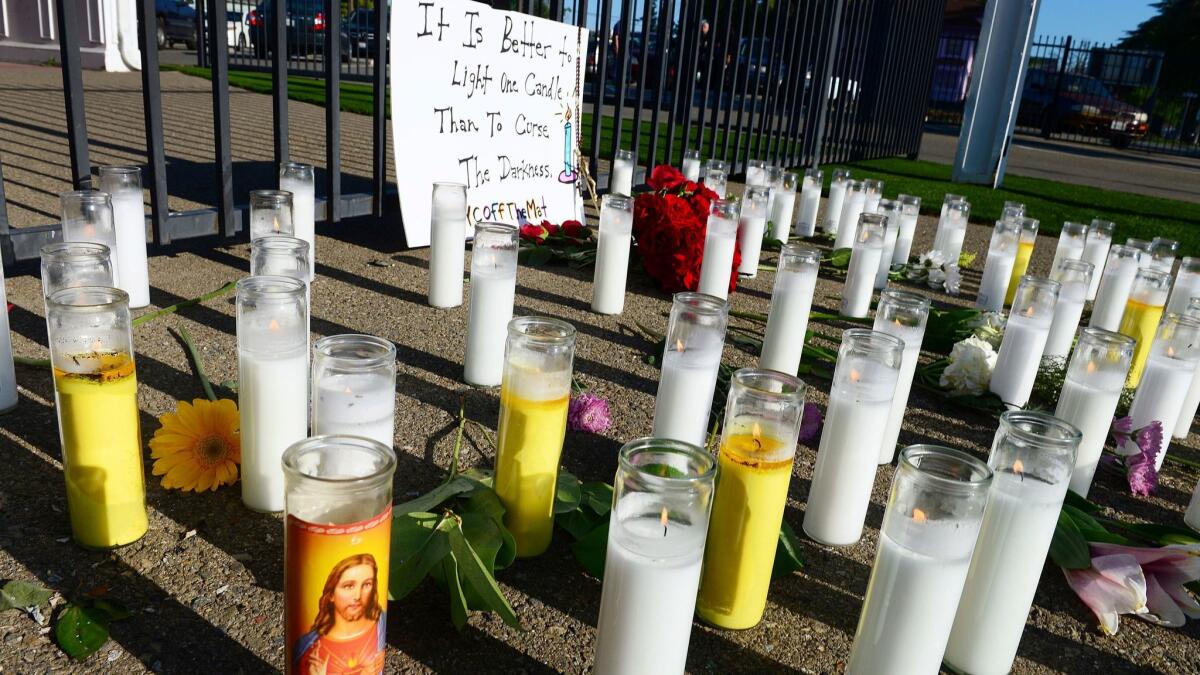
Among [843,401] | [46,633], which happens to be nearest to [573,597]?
[843,401]

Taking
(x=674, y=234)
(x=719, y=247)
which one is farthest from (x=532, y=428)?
(x=674, y=234)

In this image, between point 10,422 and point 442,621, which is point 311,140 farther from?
point 442,621

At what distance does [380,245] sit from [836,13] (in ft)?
Answer: 17.6

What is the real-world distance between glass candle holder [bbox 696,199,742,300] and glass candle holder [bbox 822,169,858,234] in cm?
173

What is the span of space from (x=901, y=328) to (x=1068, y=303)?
1096 mm

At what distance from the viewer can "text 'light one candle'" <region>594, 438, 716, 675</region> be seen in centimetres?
120

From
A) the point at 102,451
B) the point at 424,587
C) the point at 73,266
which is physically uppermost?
the point at 73,266

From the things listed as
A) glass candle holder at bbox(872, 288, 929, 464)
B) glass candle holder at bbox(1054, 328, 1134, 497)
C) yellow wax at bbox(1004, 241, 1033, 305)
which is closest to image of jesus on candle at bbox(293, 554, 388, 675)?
glass candle holder at bbox(872, 288, 929, 464)

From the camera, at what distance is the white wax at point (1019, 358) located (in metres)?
2.54

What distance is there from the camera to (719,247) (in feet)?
10.6

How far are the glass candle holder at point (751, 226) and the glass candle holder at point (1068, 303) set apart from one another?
124cm

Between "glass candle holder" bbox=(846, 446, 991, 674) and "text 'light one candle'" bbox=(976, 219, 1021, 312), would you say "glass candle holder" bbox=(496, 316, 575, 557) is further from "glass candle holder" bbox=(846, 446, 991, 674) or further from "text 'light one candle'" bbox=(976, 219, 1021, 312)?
"text 'light one candle'" bbox=(976, 219, 1021, 312)

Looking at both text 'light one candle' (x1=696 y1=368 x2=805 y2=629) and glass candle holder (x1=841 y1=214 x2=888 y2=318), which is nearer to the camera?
text 'light one candle' (x1=696 y1=368 x2=805 y2=629)

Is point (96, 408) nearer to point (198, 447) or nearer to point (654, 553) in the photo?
point (198, 447)
